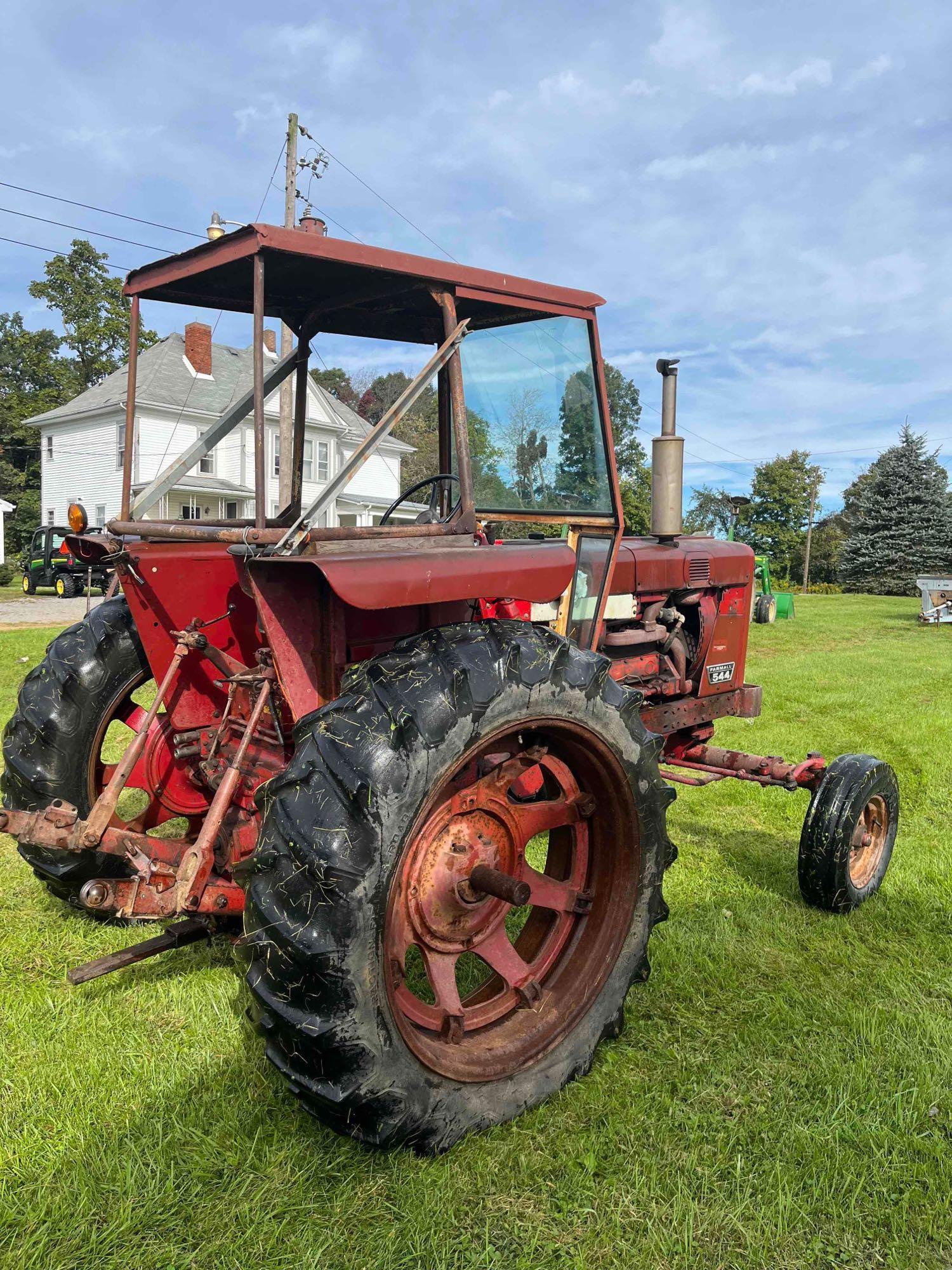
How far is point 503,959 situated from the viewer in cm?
266

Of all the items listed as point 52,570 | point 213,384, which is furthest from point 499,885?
point 52,570

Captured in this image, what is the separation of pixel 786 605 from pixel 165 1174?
18996 mm

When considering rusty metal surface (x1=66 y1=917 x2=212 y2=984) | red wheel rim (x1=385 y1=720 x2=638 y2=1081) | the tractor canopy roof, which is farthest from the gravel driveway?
red wheel rim (x1=385 y1=720 x2=638 y2=1081)

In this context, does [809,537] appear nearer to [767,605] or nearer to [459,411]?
[767,605]

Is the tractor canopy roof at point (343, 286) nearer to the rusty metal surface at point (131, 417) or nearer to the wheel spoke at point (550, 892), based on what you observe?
the rusty metal surface at point (131, 417)

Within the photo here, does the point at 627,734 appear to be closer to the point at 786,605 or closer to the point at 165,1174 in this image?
the point at 165,1174

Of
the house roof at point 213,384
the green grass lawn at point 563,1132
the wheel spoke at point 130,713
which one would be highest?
the house roof at point 213,384

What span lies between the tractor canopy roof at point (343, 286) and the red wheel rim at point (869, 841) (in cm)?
250

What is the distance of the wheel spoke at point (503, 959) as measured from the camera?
2635 millimetres

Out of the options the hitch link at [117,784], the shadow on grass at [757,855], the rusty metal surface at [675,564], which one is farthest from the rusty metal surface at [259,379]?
the shadow on grass at [757,855]

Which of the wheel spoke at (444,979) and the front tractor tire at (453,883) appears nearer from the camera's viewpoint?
the front tractor tire at (453,883)

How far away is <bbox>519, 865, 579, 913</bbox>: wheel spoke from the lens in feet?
8.80

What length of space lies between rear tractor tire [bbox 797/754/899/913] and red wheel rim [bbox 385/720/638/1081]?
136 cm

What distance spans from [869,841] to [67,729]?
11.3ft
